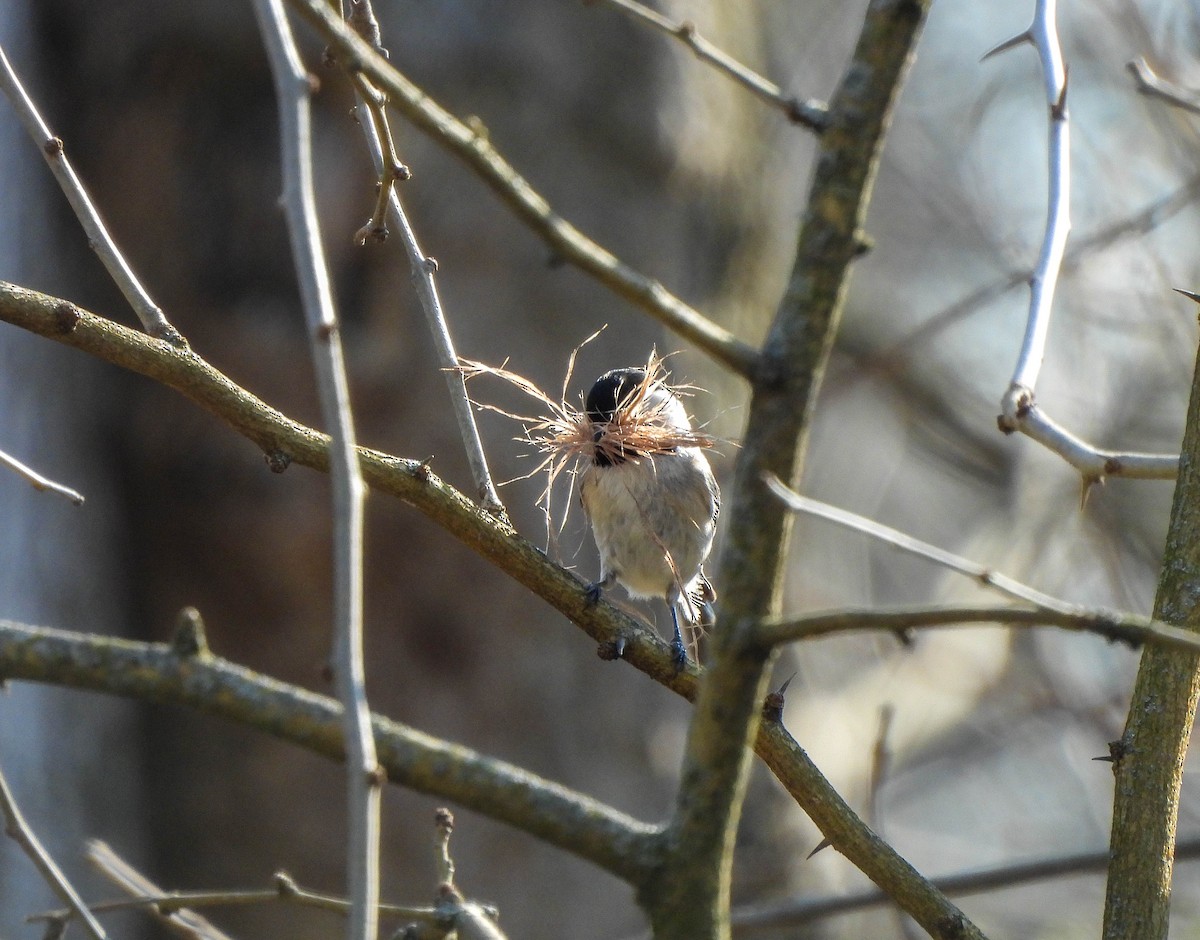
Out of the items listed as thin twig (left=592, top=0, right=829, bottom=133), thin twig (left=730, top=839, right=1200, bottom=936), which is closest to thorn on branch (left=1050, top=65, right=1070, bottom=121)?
thin twig (left=592, top=0, right=829, bottom=133)

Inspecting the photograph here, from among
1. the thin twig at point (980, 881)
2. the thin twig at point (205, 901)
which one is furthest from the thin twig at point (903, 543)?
the thin twig at point (980, 881)

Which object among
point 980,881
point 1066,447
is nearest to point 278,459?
point 1066,447

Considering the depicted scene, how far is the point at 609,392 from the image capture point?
301 cm

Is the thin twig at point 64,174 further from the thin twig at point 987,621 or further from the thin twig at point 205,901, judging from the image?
the thin twig at point 987,621

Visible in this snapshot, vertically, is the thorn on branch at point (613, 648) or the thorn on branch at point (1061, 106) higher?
the thorn on branch at point (1061, 106)

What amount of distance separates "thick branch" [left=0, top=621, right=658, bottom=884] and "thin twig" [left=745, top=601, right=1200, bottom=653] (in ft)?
0.77

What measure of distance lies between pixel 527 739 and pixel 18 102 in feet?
12.2

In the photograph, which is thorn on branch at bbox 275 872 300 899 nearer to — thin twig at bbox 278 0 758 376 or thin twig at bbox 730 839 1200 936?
thin twig at bbox 278 0 758 376

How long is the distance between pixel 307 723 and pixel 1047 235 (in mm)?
1035

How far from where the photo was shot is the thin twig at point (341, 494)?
33.9 inches

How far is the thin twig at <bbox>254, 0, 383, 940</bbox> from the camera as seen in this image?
0.86 metres

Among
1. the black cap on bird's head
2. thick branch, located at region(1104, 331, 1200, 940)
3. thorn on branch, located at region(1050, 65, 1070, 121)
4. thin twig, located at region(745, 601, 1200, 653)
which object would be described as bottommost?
thin twig, located at region(745, 601, 1200, 653)

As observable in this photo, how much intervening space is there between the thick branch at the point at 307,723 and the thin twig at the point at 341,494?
0.37ft

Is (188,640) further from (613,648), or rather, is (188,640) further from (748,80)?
(613,648)
